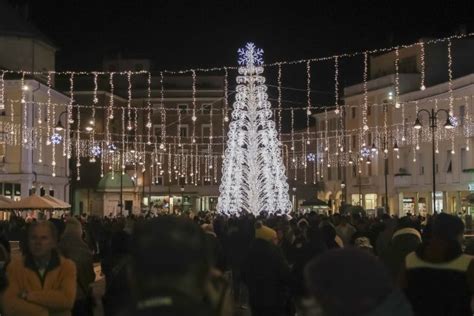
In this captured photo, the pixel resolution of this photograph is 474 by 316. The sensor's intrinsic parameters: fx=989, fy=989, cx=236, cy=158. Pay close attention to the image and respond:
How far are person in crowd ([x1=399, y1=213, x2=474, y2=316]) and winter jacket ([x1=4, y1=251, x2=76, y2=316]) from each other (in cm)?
259

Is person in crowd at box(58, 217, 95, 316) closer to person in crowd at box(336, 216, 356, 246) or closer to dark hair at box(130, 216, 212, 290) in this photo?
dark hair at box(130, 216, 212, 290)

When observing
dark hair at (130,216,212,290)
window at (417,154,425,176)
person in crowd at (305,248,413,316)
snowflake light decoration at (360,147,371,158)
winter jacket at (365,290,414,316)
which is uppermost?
snowflake light decoration at (360,147,371,158)

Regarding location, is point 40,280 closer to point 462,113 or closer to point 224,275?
point 224,275

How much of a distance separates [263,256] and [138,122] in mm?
85163

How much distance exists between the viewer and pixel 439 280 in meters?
7.45

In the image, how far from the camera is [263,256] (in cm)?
1205

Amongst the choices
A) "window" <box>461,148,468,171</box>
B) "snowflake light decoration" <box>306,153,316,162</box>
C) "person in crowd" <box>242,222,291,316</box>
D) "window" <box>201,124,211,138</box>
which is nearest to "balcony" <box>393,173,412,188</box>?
"window" <box>461,148,468,171</box>

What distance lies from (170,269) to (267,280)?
8.60 m

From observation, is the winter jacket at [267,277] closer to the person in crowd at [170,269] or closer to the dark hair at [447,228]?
the dark hair at [447,228]

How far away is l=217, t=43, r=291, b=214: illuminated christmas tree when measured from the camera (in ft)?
161

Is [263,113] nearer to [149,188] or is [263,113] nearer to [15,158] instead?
[15,158]

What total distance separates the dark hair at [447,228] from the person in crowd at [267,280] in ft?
13.4

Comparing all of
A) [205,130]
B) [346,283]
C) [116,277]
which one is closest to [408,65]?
[205,130]

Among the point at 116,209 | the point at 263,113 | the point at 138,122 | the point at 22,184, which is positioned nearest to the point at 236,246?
the point at 263,113
